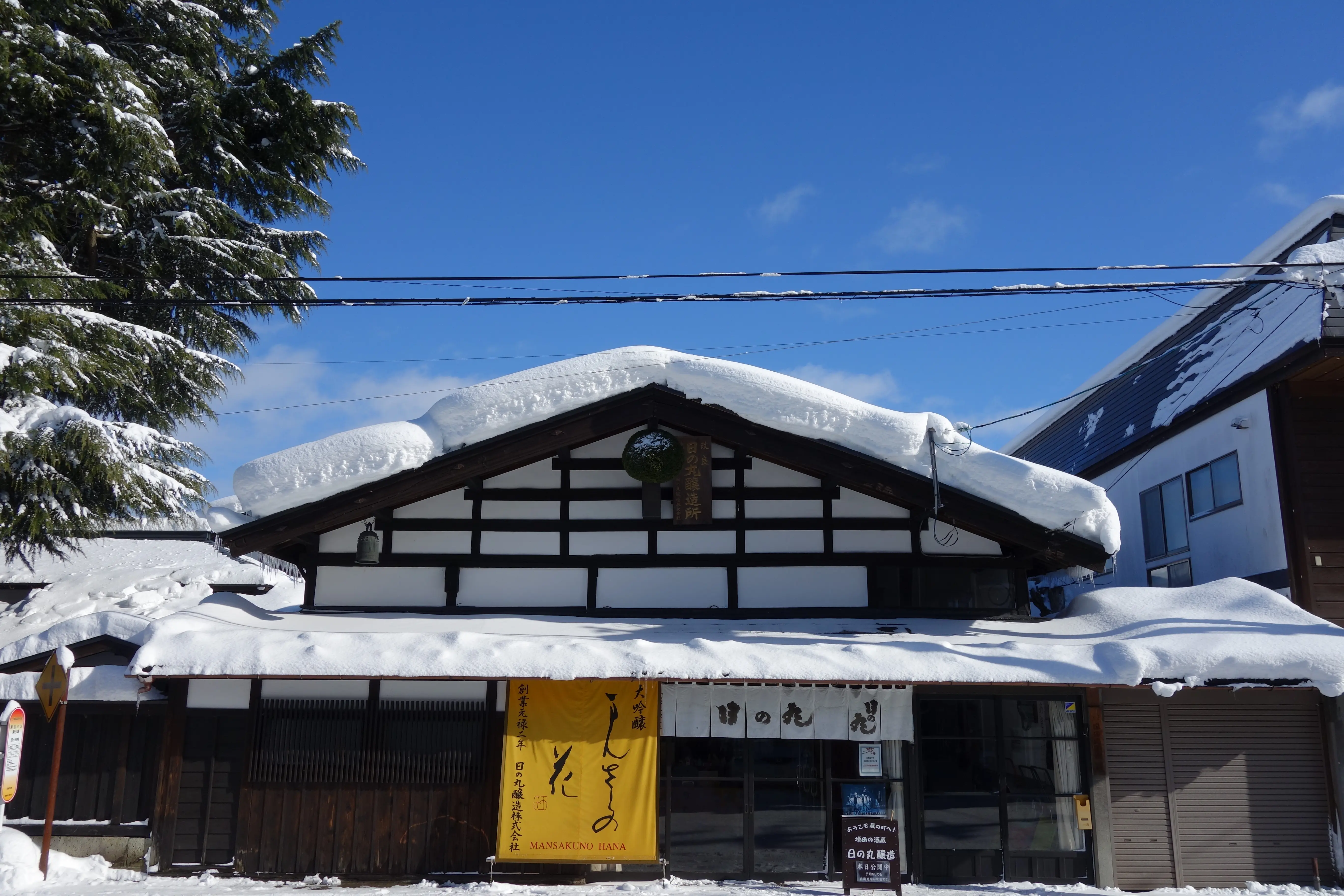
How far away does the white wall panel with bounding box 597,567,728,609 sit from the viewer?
1092 centimetres

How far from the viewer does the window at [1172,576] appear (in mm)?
14266

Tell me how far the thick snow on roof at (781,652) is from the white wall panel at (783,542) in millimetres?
1222

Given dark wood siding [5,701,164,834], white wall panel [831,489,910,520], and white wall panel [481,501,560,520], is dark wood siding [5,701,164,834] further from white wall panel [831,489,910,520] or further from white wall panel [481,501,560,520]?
white wall panel [831,489,910,520]

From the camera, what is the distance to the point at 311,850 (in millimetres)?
9594

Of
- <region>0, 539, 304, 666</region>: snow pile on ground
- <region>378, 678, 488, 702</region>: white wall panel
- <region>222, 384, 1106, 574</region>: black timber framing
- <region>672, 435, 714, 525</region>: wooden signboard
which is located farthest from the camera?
<region>0, 539, 304, 666</region>: snow pile on ground

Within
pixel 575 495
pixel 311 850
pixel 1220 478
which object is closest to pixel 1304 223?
pixel 1220 478

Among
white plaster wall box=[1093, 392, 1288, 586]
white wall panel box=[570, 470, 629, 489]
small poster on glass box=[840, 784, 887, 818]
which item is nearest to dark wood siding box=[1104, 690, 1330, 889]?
small poster on glass box=[840, 784, 887, 818]

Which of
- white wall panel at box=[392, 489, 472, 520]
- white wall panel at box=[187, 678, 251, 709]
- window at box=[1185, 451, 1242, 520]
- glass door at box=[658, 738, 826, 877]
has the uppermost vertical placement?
window at box=[1185, 451, 1242, 520]

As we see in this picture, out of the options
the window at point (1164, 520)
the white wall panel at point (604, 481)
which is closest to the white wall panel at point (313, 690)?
the white wall panel at point (604, 481)

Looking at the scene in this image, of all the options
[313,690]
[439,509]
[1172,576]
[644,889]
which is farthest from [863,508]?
[1172,576]

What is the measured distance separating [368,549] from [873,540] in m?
6.15

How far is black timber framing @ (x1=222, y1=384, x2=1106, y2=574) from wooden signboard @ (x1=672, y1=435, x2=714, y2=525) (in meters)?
A: 0.22

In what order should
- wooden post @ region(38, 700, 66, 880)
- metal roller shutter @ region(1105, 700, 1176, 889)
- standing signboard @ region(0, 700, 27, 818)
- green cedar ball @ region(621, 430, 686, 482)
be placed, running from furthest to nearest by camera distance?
green cedar ball @ region(621, 430, 686, 482) < metal roller shutter @ region(1105, 700, 1176, 889) < wooden post @ region(38, 700, 66, 880) < standing signboard @ region(0, 700, 27, 818)

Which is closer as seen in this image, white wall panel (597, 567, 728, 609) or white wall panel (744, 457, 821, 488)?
white wall panel (597, 567, 728, 609)
